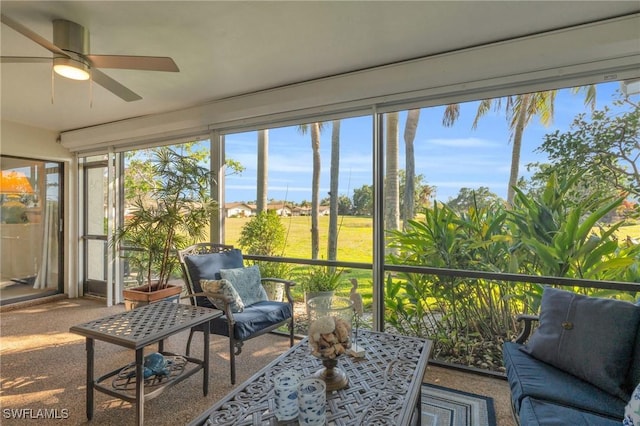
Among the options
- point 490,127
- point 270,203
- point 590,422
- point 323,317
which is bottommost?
point 590,422

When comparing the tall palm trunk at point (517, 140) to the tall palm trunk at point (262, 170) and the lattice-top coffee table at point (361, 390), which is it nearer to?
the lattice-top coffee table at point (361, 390)

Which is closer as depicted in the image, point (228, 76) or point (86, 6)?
point (86, 6)

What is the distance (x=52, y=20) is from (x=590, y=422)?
11.8 feet

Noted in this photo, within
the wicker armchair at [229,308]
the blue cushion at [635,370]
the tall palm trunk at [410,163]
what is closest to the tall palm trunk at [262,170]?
the wicker armchair at [229,308]

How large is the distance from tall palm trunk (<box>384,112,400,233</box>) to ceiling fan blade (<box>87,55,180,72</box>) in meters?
2.14

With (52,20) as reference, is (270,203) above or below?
below

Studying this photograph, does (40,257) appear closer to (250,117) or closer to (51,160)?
(51,160)

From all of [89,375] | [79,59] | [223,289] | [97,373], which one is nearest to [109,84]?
[79,59]

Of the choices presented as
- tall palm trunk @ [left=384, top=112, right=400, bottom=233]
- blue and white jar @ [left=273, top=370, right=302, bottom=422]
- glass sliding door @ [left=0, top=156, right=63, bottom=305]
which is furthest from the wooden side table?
glass sliding door @ [left=0, top=156, right=63, bottom=305]

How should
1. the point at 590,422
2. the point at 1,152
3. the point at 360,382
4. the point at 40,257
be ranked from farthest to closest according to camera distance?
the point at 40,257 → the point at 1,152 → the point at 360,382 → the point at 590,422

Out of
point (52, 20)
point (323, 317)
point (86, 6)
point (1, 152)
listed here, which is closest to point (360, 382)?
point (323, 317)

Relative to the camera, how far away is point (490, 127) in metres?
Answer: 2.75

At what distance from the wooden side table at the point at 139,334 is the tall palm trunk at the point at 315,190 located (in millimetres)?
1597

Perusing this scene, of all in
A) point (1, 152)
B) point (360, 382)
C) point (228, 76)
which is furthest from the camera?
point (1, 152)
